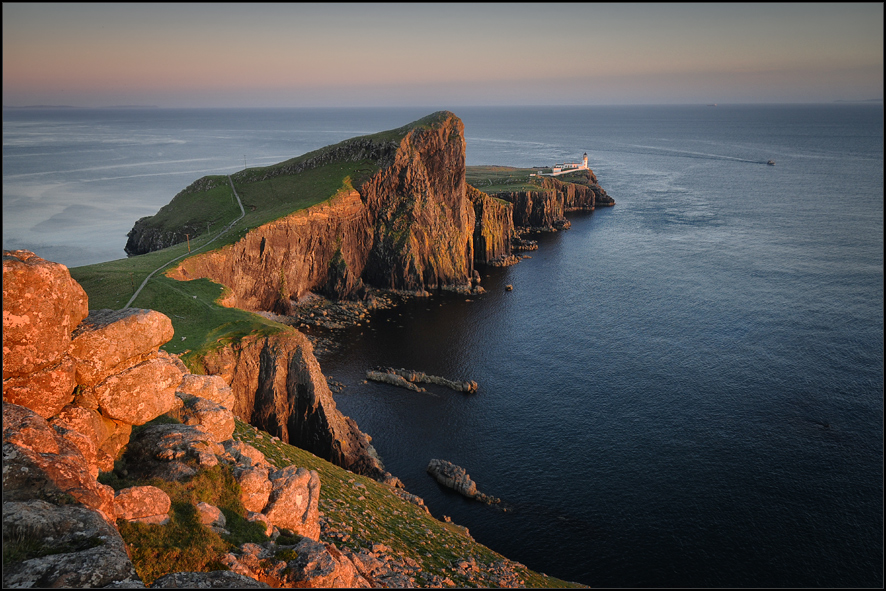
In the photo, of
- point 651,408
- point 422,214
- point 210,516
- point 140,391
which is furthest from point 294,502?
point 422,214

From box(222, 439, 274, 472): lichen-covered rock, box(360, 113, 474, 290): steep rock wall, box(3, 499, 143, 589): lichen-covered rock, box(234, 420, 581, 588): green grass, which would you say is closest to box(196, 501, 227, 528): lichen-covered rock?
box(222, 439, 274, 472): lichen-covered rock

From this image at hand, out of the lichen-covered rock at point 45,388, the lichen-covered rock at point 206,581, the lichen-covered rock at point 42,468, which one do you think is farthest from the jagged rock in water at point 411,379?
the lichen-covered rock at point 206,581

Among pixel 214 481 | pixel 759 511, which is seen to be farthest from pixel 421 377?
pixel 214 481

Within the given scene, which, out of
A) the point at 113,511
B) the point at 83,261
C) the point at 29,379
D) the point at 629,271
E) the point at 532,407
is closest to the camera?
the point at 113,511

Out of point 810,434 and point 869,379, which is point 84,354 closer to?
point 810,434

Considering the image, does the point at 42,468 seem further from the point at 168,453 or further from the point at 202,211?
the point at 202,211

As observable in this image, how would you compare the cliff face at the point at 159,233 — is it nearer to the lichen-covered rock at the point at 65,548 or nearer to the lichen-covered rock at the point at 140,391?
the lichen-covered rock at the point at 140,391
